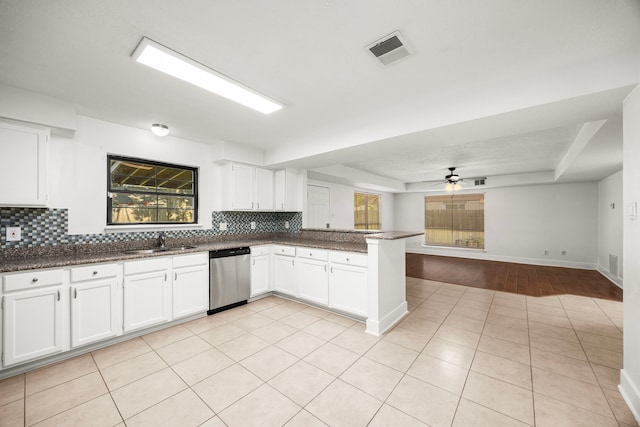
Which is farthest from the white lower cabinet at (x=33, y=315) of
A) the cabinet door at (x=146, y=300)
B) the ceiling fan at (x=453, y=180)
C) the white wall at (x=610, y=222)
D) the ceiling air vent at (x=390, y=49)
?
the white wall at (x=610, y=222)

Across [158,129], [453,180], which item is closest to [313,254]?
[158,129]

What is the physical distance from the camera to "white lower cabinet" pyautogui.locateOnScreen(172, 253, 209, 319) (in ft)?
10.1

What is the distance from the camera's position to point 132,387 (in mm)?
1996

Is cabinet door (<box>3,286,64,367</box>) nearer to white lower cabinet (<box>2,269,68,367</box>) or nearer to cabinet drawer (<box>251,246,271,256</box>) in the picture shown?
white lower cabinet (<box>2,269,68,367</box>)

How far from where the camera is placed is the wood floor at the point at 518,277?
4.61 metres

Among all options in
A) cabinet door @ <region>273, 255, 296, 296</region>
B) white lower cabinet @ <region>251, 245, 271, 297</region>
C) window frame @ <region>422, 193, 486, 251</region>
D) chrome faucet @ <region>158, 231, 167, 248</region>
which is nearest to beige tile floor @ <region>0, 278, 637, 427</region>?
cabinet door @ <region>273, 255, 296, 296</region>

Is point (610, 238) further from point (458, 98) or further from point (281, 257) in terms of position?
point (281, 257)

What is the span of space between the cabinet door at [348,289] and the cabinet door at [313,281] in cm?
10

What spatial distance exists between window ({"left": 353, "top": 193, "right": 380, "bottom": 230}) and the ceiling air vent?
20.0ft

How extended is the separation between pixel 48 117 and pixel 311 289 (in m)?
3.38

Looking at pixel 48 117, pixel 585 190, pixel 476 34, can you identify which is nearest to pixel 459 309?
pixel 476 34

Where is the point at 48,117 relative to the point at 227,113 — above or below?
below

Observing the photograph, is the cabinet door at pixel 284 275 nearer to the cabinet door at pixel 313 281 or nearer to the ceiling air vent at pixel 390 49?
the cabinet door at pixel 313 281

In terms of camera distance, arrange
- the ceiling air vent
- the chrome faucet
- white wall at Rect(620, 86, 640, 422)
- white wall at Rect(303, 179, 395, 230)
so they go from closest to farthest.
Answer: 1. the ceiling air vent
2. white wall at Rect(620, 86, 640, 422)
3. the chrome faucet
4. white wall at Rect(303, 179, 395, 230)
